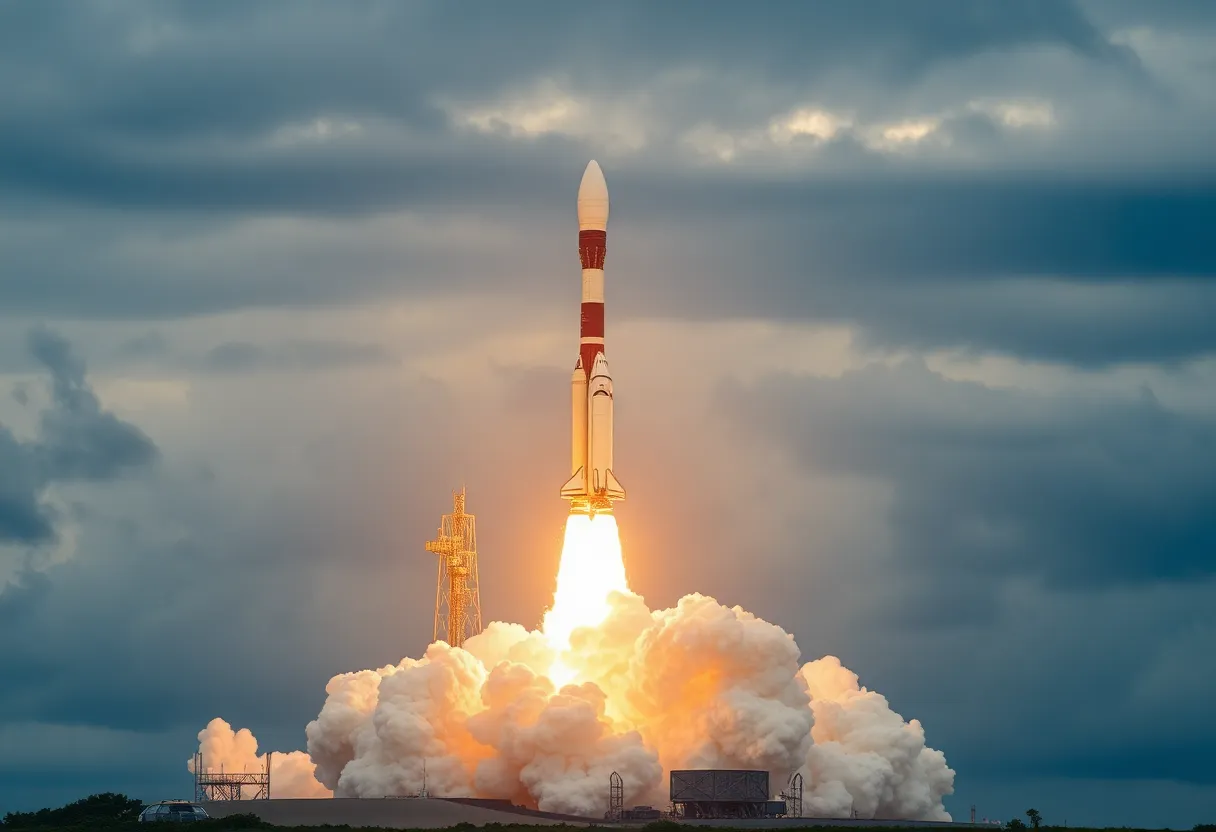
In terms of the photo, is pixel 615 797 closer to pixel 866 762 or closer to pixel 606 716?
pixel 606 716

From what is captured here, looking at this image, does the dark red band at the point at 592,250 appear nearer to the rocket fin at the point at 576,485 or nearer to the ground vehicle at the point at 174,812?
the rocket fin at the point at 576,485

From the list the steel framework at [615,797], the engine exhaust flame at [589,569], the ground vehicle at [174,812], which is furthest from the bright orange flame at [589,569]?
the ground vehicle at [174,812]

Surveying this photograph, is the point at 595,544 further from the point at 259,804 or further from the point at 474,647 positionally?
the point at 259,804

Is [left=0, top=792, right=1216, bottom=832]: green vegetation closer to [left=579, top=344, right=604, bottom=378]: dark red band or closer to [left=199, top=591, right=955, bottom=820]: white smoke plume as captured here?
[left=199, top=591, right=955, bottom=820]: white smoke plume

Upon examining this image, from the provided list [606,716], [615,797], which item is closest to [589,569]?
[606,716]

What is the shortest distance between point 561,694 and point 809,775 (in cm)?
1484

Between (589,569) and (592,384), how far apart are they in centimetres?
1066

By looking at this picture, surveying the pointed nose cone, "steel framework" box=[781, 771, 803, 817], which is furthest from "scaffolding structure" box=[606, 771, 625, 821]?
the pointed nose cone

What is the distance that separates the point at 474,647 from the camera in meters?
158

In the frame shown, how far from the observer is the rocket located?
152 meters

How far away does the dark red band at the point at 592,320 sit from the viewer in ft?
500

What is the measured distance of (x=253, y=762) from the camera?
16075 cm

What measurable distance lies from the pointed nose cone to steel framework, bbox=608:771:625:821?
101 feet

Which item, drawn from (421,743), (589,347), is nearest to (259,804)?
(421,743)
